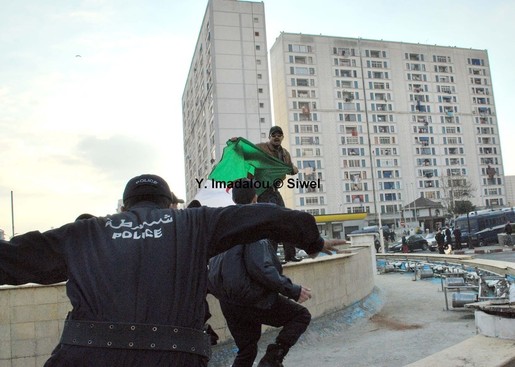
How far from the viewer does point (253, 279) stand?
11.3 feet

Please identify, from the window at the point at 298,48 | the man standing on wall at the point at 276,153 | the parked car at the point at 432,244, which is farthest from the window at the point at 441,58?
the man standing on wall at the point at 276,153

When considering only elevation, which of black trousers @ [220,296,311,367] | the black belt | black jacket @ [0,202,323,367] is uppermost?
black jacket @ [0,202,323,367]

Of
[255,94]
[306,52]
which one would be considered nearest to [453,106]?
[306,52]

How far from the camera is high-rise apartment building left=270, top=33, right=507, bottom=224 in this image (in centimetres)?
8750

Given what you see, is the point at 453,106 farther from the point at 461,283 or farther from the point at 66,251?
the point at 66,251

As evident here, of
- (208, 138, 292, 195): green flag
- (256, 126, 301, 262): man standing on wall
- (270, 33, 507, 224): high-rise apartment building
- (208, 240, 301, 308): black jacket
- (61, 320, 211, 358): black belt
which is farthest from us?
(270, 33, 507, 224): high-rise apartment building

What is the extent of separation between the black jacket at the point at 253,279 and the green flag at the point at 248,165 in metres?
2.80

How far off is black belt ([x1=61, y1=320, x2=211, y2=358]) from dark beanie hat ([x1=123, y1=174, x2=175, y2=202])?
63cm

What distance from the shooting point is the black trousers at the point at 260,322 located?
347cm

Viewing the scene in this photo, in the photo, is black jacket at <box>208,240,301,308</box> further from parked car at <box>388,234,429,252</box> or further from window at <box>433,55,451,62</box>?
window at <box>433,55,451,62</box>

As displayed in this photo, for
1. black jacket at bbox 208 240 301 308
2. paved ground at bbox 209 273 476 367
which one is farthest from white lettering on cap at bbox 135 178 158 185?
paved ground at bbox 209 273 476 367

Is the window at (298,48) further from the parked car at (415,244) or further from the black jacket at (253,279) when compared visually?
the black jacket at (253,279)

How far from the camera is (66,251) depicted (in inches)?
77.3

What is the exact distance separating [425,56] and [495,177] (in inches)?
1200
